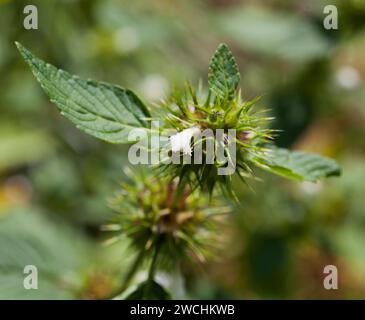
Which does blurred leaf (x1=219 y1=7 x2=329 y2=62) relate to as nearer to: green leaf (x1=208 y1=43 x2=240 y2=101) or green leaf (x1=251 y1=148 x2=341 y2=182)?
green leaf (x1=251 y1=148 x2=341 y2=182)

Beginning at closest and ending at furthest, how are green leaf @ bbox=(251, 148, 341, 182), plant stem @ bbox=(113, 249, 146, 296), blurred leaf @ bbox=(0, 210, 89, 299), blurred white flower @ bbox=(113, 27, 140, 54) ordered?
green leaf @ bbox=(251, 148, 341, 182), plant stem @ bbox=(113, 249, 146, 296), blurred leaf @ bbox=(0, 210, 89, 299), blurred white flower @ bbox=(113, 27, 140, 54)

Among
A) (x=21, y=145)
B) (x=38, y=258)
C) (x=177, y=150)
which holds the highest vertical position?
(x=21, y=145)

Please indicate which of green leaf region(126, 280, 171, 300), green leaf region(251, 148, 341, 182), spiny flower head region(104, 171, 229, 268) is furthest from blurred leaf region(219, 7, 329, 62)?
green leaf region(126, 280, 171, 300)

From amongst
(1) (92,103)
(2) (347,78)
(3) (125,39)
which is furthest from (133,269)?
(3) (125,39)

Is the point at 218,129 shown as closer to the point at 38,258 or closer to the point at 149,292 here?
the point at 149,292

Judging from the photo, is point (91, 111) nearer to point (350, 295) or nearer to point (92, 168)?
point (92, 168)

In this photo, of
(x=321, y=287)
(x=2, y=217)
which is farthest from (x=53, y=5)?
(x=321, y=287)

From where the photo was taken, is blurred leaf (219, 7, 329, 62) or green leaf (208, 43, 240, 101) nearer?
green leaf (208, 43, 240, 101)
